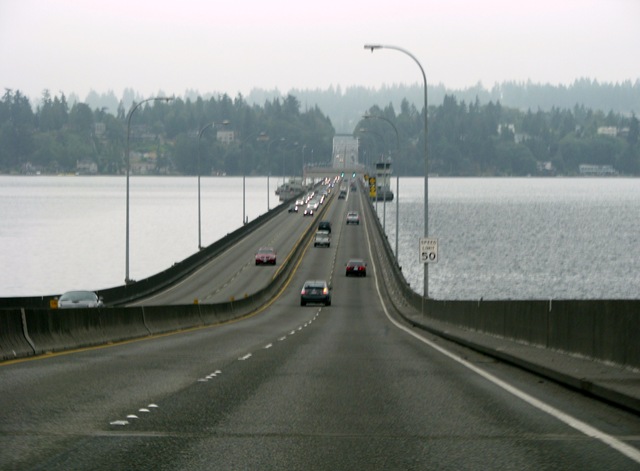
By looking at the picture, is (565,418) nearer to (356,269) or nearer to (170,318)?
(170,318)

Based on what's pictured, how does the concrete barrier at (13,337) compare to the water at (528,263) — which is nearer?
the concrete barrier at (13,337)

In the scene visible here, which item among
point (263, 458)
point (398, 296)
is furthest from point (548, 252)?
point (263, 458)

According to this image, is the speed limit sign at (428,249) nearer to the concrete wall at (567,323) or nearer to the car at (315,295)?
the concrete wall at (567,323)

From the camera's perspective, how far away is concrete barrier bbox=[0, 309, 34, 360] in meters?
20.1

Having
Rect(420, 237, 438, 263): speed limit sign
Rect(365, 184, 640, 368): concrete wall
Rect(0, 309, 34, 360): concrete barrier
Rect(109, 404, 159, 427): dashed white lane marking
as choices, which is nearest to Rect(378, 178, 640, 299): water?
Rect(420, 237, 438, 263): speed limit sign

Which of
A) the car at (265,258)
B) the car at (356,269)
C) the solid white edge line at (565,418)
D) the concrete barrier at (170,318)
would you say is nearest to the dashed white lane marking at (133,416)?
the solid white edge line at (565,418)

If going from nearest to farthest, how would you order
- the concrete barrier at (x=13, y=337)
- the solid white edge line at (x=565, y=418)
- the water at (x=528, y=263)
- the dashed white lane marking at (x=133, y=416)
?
1. the solid white edge line at (x=565, y=418)
2. the dashed white lane marking at (x=133, y=416)
3. the concrete barrier at (x=13, y=337)
4. the water at (x=528, y=263)

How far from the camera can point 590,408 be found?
45.4 ft

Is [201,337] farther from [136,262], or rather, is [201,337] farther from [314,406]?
[136,262]

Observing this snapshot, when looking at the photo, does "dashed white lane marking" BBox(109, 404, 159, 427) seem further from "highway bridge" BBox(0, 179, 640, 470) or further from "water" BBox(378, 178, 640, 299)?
"water" BBox(378, 178, 640, 299)

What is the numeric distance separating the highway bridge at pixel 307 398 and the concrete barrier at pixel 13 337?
4cm

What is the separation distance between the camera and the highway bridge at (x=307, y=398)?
10344 millimetres

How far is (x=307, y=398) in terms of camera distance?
48.7 ft

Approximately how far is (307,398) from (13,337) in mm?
7933
